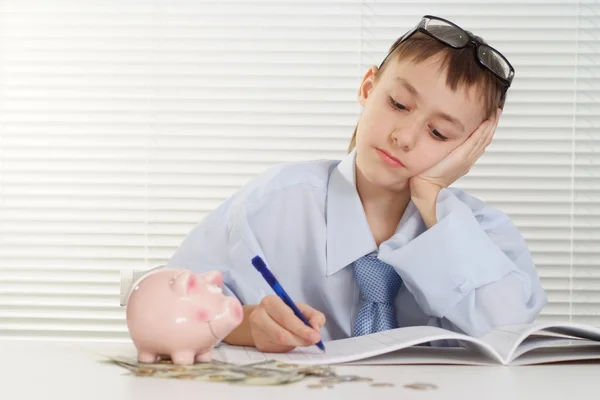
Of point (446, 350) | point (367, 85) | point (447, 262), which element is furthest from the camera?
point (367, 85)

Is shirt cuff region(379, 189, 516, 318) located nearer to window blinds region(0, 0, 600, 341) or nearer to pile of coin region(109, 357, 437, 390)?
pile of coin region(109, 357, 437, 390)

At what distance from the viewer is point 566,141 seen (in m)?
2.83

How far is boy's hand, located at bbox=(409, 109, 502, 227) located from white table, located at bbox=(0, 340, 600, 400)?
506 mm

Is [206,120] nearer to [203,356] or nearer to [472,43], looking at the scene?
[472,43]

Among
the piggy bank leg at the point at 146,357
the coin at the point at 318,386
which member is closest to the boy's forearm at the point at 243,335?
the piggy bank leg at the point at 146,357

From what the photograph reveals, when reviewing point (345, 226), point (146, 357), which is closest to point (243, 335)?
point (146, 357)

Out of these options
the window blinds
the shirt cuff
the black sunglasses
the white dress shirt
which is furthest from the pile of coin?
the window blinds

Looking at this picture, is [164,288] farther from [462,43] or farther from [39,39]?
[39,39]

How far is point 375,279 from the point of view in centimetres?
138

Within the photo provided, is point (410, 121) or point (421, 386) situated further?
point (410, 121)

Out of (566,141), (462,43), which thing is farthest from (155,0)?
(462,43)

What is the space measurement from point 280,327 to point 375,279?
0.40 metres

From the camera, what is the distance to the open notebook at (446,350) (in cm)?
95

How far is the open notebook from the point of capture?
953mm
